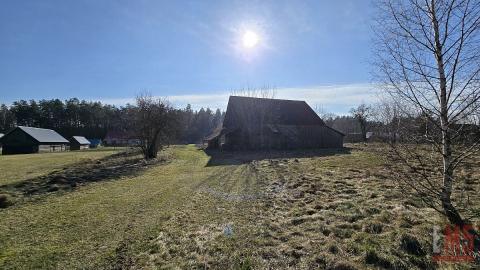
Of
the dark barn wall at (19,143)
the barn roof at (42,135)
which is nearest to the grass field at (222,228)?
the dark barn wall at (19,143)

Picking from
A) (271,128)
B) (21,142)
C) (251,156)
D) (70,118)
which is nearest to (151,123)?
(251,156)

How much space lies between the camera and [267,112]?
40844mm

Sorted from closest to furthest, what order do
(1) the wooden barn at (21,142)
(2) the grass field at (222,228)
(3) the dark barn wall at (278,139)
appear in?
1. (2) the grass field at (222,228)
2. (3) the dark barn wall at (278,139)
3. (1) the wooden barn at (21,142)

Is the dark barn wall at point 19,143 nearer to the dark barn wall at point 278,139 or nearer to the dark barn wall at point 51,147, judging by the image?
the dark barn wall at point 51,147

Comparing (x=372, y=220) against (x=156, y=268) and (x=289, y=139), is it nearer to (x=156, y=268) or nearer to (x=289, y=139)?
(x=156, y=268)

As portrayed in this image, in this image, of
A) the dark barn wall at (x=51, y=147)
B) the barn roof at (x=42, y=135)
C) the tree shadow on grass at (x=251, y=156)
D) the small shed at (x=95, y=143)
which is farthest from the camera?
the small shed at (x=95, y=143)

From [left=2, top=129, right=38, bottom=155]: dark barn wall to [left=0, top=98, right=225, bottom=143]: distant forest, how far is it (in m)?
27.9

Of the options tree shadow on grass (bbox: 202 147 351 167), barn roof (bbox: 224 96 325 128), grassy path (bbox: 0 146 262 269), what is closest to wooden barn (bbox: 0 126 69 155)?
barn roof (bbox: 224 96 325 128)

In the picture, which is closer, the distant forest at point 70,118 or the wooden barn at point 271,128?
the wooden barn at point 271,128

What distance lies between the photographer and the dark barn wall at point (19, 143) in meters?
55.5

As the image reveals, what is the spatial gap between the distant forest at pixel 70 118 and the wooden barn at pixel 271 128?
149 feet

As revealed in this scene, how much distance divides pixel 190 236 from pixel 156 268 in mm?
1532

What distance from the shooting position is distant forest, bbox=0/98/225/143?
290 feet

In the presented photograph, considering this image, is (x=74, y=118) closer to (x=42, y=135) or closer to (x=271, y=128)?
(x=42, y=135)
